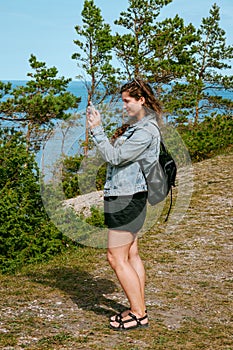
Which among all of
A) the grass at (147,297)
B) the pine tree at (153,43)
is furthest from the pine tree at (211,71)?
the grass at (147,297)

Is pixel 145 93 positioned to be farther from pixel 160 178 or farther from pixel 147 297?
pixel 147 297

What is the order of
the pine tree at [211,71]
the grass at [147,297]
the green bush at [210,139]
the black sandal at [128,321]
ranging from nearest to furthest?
the grass at [147,297], the black sandal at [128,321], the green bush at [210,139], the pine tree at [211,71]

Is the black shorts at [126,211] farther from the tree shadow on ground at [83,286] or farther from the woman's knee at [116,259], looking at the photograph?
the tree shadow on ground at [83,286]

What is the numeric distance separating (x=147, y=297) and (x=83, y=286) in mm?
679

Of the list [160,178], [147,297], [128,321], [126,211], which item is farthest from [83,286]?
[160,178]

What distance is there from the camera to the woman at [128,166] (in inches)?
150

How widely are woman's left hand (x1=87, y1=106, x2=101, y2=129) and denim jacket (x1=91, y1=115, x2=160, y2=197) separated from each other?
1.3 inches


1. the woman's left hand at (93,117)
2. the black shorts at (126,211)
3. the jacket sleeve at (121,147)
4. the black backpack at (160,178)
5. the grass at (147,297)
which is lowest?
the grass at (147,297)

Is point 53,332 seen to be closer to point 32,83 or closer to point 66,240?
point 66,240

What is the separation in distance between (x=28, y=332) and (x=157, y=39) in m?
20.1

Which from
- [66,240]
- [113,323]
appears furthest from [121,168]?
[66,240]

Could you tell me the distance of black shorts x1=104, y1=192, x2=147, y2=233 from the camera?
3.93m

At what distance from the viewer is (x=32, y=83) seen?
1081cm

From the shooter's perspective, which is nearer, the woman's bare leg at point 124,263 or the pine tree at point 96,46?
the woman's bare leg at point 124,263
